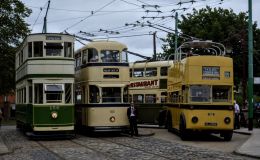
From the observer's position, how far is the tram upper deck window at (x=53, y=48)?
26886mm

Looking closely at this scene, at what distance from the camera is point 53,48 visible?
88.6ft

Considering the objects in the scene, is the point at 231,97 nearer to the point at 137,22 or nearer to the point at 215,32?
the point at 137,22

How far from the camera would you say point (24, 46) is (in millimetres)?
28875

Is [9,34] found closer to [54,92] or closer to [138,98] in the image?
[138,98]

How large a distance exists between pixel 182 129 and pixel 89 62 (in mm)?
6278

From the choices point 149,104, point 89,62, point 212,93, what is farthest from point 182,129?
point 149,104

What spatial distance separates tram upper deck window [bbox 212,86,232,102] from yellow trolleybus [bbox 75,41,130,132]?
5.05 metres

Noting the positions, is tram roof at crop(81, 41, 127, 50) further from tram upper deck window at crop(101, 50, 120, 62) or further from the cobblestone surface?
the cobblestone surface

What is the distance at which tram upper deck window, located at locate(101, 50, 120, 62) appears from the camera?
28.8 m

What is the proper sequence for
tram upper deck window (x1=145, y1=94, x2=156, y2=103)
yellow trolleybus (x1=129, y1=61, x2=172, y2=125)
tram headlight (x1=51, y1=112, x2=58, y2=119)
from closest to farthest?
tram headlight (x1=51, y1=112, x2=58, y2=119) < yellow trolleybus (x1=129, y1=61, x2=172, y2=125) < tram upper deck window (x1=145, y1=94, x2=156, y2=103)

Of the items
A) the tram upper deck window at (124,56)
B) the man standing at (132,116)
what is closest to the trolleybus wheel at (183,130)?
the man standing at (132,116)

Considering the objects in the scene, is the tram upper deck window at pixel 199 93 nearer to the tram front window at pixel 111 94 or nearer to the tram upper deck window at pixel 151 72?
the tram front window at pixel 111 94

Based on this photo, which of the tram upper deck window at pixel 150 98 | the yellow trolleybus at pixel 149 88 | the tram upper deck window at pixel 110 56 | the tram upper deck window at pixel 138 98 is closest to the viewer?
the tram upper deck window at pixel 110 56

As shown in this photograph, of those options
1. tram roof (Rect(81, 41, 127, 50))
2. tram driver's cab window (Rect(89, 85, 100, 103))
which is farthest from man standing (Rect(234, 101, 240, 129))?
tram driver's cab window (Rect(89, 85, 100, 103))
